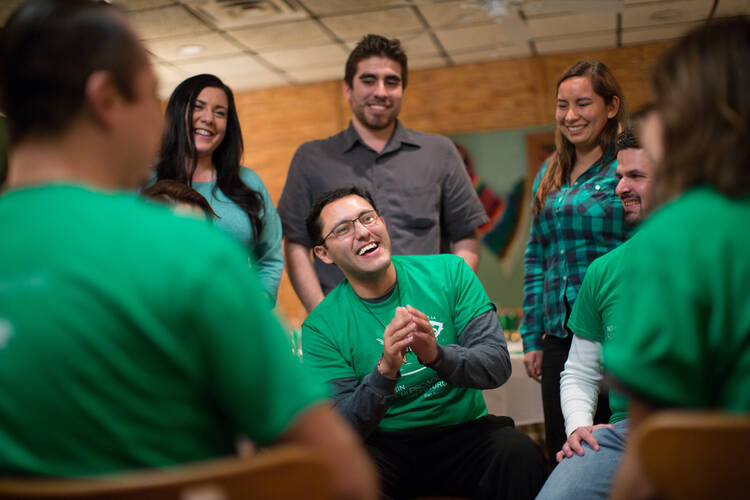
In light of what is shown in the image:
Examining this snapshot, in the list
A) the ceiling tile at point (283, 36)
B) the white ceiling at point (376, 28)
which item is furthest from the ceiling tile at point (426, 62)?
the ceiling tile at point (283, 36)

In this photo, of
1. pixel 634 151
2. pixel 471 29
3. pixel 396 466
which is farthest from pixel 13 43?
pixel 471 29

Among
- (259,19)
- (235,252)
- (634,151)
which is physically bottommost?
(235,252)

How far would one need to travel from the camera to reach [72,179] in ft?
2.57

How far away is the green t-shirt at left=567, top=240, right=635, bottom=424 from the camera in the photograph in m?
1.62

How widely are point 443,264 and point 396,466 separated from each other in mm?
596

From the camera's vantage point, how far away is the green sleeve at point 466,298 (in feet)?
6.30

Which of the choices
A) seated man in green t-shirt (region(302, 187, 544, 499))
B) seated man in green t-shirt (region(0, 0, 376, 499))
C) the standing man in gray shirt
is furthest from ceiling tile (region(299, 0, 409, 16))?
seated man in green t-shirt (region(0, 0, 376, 499))

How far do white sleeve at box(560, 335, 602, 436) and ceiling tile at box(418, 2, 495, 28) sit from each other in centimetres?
338

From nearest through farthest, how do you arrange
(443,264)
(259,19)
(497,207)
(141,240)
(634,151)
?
(141,240) < (634,151) < (443,264) < (259,19) < (497,207)

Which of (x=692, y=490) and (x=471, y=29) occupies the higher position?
(x=471, y=29)

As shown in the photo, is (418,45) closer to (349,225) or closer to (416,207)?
(416,207)

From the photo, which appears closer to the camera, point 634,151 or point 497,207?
point 634,151

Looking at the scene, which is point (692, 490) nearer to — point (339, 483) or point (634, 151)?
point (339, 483)

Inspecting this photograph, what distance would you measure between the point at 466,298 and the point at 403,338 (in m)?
0.43
